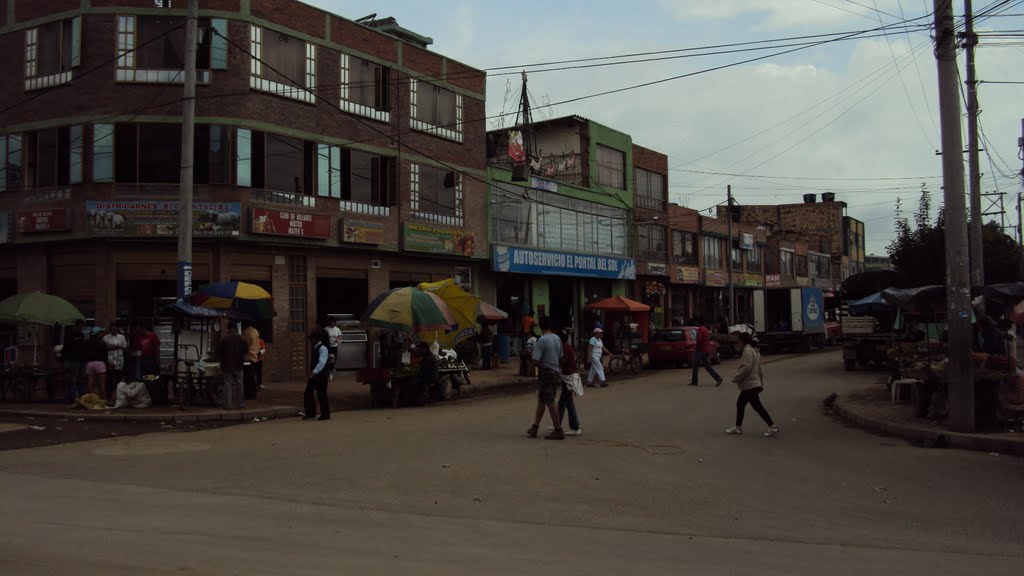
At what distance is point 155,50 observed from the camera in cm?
2245

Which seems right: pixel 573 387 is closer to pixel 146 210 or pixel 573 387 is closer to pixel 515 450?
pixel 515 450

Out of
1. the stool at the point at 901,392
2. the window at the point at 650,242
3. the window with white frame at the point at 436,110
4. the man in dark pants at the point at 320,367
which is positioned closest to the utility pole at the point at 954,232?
the stool at the point at 901,392

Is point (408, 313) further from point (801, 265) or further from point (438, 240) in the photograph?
point (801, 265)

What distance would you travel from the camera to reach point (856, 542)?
6691 mm

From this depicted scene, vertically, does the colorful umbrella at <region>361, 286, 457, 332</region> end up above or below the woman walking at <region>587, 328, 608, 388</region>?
above

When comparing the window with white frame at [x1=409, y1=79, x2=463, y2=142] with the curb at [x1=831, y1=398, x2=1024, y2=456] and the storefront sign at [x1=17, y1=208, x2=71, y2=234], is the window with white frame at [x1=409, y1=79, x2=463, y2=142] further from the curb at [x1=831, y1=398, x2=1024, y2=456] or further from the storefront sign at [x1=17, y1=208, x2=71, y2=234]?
the curb at [x1=831, y1=398, x2=1024, y2=456]

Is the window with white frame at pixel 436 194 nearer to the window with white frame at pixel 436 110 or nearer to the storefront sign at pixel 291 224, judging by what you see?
the window with white frame at pixel 436 110

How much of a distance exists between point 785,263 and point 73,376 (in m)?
56.2

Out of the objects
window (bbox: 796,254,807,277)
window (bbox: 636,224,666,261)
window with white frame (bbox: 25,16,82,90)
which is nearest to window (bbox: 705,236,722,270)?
window (bbox: 636,224,666,261)

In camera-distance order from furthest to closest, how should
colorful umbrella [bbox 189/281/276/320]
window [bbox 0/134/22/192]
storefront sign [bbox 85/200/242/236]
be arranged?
window [bbox 0/134/22/192]
storefront sign [bbox 85/200/242/236]
colorful umbrella [bbox 189/281/276/320]

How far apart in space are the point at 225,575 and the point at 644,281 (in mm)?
39501

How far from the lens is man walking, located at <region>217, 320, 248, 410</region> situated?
1562 centimetres

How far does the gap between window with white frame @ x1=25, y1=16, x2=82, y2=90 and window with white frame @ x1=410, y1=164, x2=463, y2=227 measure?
10691mm

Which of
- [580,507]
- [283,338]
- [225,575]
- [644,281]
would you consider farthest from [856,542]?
[644,281]
